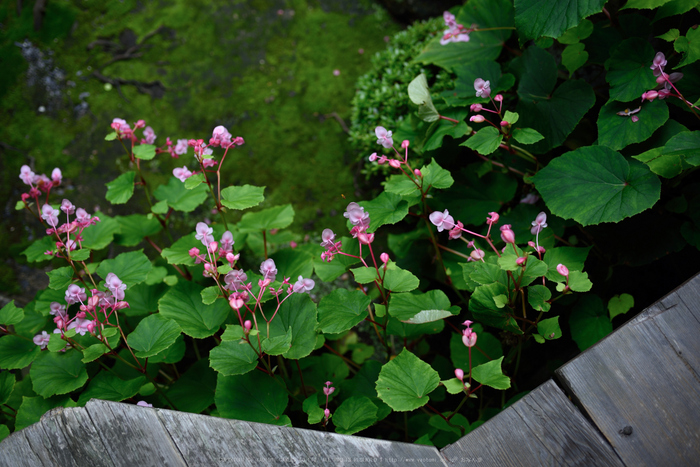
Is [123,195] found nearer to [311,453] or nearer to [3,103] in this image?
[311,453]

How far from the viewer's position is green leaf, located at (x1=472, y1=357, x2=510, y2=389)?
3.68 feet

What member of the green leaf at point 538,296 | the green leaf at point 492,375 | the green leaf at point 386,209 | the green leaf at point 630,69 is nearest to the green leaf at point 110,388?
the green leaf at point 386,209

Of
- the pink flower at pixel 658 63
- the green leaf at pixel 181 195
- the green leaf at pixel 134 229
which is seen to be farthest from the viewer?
the green leaf at pixel 134 229

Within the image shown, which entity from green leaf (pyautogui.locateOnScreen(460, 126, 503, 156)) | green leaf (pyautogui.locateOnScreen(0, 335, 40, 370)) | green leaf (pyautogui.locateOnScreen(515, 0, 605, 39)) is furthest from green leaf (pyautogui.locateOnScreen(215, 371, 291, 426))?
green leaf (pyautogui.locateOnScreen(515, 0, 605, 39))

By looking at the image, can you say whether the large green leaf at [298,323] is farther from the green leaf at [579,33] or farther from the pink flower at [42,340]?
the green leaf at [579,33]

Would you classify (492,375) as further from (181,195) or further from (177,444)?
(181,195)

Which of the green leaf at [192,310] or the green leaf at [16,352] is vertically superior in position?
the green leaf at [192,310]

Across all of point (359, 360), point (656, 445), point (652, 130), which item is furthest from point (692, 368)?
point (359, 360)

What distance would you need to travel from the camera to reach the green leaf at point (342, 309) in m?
1.28

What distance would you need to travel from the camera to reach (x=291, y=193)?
2627mm

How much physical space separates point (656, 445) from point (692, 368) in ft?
0.64

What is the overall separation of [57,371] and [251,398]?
72cm

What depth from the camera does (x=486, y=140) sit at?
4.69ft

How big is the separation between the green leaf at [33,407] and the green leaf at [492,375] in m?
1.35
